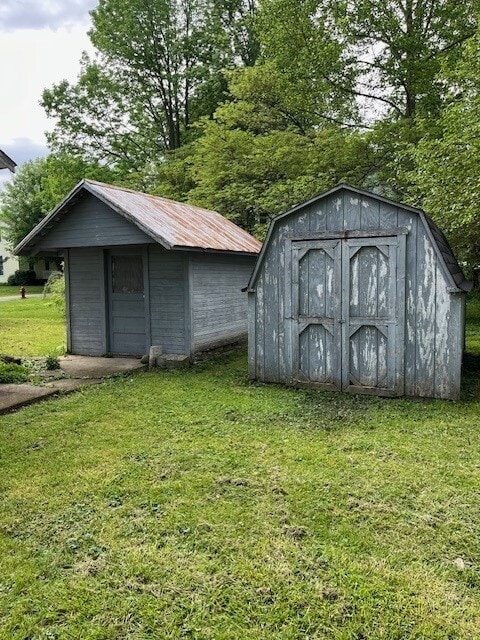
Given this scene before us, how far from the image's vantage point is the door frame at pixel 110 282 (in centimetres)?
905

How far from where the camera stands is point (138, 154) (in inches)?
944

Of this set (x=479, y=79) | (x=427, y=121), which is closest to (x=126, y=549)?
(x=479, y=79)

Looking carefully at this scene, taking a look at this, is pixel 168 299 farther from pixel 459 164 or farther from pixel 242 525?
pixel 242 525

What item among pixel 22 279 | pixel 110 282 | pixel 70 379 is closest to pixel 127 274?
pixel 110 282

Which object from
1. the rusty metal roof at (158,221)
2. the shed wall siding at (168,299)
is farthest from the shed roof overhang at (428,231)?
the shed wall siding at (168,299)

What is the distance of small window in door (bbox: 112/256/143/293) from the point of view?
9.28 metres

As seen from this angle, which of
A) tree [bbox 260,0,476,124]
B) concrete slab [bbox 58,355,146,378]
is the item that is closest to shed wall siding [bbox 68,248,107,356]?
concrete slab [bbox 58,355,146,378]

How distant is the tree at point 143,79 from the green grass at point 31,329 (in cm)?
871

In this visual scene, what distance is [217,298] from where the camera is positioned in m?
9.66

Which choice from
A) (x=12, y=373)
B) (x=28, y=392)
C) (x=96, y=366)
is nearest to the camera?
(x=28, y=392)

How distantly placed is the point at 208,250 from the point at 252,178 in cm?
807

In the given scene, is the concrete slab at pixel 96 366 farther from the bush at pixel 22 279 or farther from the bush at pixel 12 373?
the bush at pixel 22 279

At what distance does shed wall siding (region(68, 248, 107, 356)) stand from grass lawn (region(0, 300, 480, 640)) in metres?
4.23

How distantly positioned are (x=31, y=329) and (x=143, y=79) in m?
15.8
